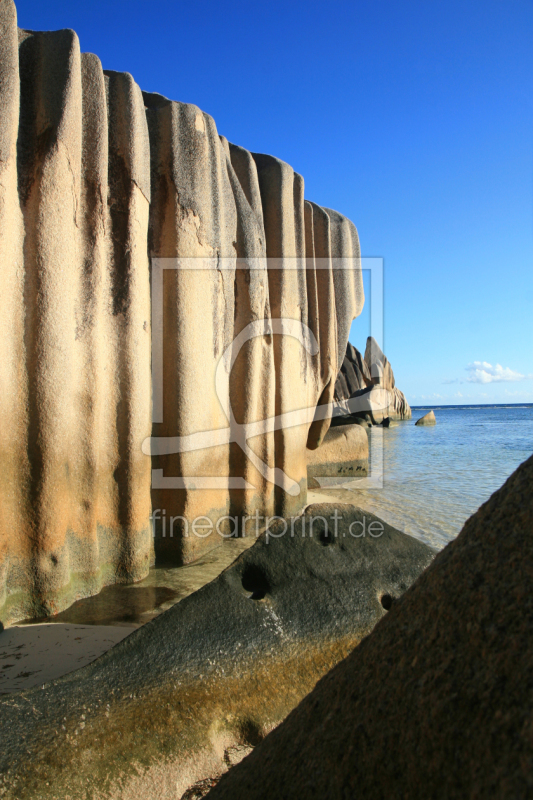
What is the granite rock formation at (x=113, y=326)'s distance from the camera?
2436mm

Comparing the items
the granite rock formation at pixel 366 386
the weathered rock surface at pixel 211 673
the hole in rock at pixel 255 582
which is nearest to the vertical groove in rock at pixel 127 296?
the weathered rock surface at pixel 211 673

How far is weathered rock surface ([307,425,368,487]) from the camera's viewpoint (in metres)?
7.55

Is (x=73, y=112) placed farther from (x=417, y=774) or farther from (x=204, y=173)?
(x=417, y=774)

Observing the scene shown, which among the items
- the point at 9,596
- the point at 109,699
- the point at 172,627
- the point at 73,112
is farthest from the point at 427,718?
the point at 73,112

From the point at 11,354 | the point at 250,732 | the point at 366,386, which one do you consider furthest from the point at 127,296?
the point at 366,386

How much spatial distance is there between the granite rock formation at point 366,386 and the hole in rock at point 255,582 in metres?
13.2

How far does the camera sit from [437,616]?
2.49 ft

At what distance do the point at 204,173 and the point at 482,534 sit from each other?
A: 3188 mm

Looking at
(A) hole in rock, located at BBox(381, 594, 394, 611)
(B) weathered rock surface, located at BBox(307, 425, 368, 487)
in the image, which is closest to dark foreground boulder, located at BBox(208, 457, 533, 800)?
(A) hole in rock, located at BBox(381, 594, 394, 611)

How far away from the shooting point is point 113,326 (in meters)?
2.92

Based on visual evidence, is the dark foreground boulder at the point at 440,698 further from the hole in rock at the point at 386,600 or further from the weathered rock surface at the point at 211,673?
the hole in rock at the point at 386,600

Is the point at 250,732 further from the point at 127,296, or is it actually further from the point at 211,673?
the point at 127,296

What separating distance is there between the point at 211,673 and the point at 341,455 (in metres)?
6.39

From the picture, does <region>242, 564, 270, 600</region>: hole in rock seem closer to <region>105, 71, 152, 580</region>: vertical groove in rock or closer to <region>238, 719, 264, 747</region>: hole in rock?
<region>238, 719, 264, 747</region>: hole in rock
